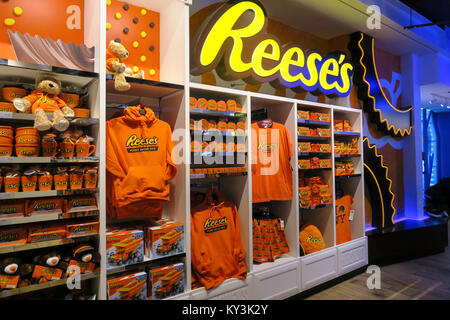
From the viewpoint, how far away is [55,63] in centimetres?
203

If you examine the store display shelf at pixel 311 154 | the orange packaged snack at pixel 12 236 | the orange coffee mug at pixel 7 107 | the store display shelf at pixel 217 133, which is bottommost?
the orange packaged snack at pixel 12 236

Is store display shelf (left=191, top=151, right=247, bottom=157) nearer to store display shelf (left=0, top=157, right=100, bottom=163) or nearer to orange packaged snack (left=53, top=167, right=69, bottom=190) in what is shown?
store display shelf (left=0, top=157, right=100, bottom=163)

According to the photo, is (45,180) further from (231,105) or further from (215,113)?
(231,105)

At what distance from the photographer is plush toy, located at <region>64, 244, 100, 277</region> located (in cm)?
195

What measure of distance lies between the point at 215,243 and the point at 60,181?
1.38 meters

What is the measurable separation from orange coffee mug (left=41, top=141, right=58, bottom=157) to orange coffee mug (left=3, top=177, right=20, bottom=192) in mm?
214

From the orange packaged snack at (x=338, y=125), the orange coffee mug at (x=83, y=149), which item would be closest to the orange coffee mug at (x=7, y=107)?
the orange coffee mug at (x=83, y=149)

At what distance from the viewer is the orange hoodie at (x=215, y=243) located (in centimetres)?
259

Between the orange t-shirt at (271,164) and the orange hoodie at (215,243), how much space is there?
41cm

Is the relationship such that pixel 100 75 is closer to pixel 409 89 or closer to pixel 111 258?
pixel 111 258

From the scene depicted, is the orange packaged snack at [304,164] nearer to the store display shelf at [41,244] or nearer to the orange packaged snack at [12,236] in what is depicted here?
the store display shelf at [41,244]

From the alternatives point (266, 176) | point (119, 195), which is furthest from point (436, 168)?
point (119, 195)

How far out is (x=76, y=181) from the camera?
198 centimetres

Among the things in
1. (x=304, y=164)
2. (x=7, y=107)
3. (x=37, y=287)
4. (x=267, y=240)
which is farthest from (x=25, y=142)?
(x=304, y=164)
